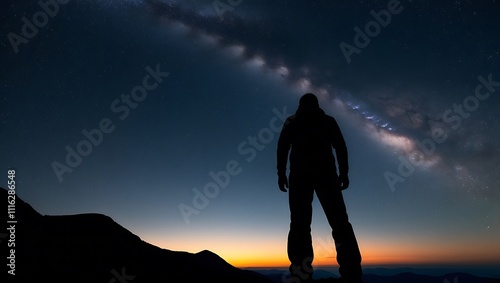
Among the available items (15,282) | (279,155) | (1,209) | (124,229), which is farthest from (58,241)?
(124,229)

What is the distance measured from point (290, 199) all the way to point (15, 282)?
935cm

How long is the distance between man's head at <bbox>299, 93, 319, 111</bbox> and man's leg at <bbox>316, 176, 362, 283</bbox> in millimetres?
1684

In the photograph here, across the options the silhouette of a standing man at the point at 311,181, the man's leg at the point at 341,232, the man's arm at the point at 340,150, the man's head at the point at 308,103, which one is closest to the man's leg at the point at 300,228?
the silhouette of a standing man at the point at 311,181

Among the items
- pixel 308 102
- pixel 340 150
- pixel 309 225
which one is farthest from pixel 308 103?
pixel 309 225

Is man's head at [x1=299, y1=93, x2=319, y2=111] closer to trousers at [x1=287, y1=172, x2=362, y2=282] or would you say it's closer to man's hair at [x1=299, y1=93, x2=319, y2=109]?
man's hair at [x1=299, y1=93, x2=319, y2=109]

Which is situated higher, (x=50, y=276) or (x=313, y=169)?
(x=313, y=169)

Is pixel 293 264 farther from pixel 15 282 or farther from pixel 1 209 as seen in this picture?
pixel 1 209

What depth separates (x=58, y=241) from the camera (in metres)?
26.7

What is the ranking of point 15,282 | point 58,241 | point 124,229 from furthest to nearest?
point 124,229, point 58,241, point 15,282

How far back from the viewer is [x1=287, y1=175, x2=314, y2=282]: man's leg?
5.34 meters

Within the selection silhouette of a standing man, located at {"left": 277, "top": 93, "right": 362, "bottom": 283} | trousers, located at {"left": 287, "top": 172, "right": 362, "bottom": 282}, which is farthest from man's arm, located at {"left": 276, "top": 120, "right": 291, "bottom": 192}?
trousers, located at {"left": 287, "top": 172, "right": 362, "bottom": 282}

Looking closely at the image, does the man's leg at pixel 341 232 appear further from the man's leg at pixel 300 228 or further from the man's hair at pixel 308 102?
the man's hair at pixel 308 102

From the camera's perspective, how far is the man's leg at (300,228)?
17.5 ft

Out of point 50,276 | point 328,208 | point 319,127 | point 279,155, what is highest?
point 319,127
